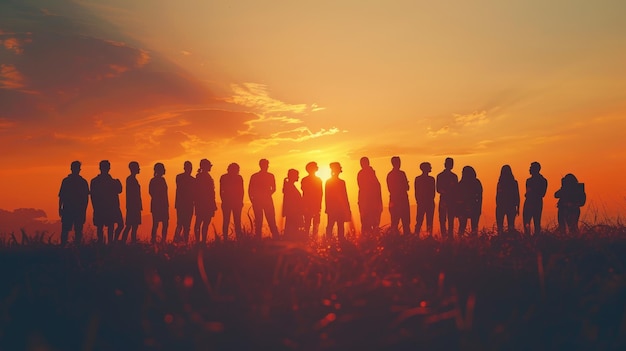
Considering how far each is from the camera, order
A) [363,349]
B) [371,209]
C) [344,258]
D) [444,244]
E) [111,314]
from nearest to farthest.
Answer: [363,349]
[111,314]
[344,258]
[444,244]
[371,209]

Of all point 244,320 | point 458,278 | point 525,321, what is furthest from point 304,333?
point 458,278

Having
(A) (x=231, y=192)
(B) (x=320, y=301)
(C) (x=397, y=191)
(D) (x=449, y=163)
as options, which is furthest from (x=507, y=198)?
(B) (x=320, y=301)

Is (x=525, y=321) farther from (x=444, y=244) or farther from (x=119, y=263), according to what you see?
(x=119, y=263)

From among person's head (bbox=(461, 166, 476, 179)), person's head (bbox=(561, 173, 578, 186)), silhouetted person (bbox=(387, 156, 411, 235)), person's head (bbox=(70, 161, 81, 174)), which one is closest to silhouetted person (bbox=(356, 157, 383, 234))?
silhouetted person (bbox=(387, 156, 411, 235))

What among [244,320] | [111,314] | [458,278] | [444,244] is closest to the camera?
[244,320]

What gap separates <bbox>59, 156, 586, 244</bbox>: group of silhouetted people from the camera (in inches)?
641

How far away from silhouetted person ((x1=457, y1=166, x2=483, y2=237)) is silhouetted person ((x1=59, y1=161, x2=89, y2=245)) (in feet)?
32.6

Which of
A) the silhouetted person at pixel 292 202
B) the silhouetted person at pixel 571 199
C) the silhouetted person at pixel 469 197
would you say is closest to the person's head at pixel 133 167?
the silhouetted person at pixel 292 202

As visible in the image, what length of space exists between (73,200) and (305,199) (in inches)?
232

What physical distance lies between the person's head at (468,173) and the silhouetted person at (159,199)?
8.22 meters

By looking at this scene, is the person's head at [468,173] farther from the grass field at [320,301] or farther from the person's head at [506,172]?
the grass field at [320,301]

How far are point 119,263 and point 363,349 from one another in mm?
4741

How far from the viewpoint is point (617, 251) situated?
34.5 ft

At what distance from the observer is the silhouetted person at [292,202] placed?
16.7 m
